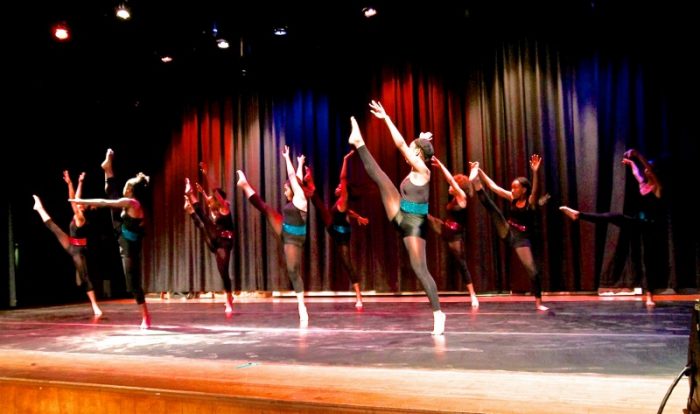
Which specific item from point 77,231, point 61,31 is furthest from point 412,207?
point 61,31

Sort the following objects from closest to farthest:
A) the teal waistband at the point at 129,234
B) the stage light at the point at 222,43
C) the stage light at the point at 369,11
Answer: the teal waistband at the point at 129,234
the stage light at the point at 369,11
the stage light at the point at 222,43

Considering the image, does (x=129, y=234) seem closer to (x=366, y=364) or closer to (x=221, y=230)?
(x=221, y=230)

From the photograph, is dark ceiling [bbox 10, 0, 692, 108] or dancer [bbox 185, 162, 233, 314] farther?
dark ceiling [bbox 10, 0, 692, 108]

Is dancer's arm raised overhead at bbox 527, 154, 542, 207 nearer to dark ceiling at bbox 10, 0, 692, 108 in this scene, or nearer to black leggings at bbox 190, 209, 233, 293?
dark ceiling at bbox 10, 0, 692, 108

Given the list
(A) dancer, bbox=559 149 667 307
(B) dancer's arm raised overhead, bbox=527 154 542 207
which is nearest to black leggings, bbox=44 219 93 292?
(B) dancer's arm raised overhead, bbox=527 154 542 207

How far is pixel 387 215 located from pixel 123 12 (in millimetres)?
4554

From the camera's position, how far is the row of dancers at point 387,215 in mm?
4328

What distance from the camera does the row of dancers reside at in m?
4.33

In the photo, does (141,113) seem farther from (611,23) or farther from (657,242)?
(657,242)

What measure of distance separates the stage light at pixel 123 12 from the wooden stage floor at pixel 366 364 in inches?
157

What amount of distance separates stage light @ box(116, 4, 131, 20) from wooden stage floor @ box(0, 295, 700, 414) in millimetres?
3999

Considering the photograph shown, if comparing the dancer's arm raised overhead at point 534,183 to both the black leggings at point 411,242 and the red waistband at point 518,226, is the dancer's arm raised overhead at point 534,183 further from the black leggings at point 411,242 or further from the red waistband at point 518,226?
the black leggings at point 411,242

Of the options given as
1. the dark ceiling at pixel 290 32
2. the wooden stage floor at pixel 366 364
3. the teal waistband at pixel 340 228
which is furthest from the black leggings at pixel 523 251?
the dark ceiling at pixel 290 32

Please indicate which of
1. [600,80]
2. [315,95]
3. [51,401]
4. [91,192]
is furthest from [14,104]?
[600,80]
